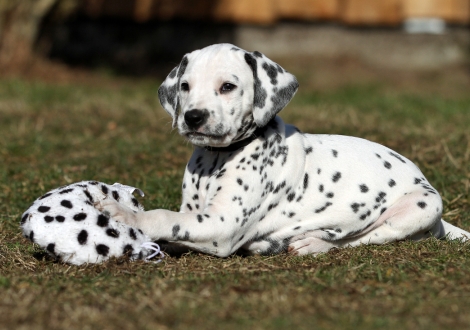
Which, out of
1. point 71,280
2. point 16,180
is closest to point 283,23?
point 16,180

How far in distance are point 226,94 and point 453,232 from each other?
241 cm

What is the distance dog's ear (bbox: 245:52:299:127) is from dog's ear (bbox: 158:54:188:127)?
546 mm

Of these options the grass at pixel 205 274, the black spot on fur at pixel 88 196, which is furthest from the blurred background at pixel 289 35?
the black spot on fur at pixel 88 196

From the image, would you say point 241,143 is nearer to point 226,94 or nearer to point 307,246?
point 226,94

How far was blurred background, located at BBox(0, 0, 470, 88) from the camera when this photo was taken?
682 inches

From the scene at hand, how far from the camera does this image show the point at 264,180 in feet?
19.1

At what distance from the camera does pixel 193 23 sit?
17.6 m

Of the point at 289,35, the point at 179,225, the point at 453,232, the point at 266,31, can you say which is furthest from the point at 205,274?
the point at 289,35

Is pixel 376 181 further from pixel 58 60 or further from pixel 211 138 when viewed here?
pixel 58 60

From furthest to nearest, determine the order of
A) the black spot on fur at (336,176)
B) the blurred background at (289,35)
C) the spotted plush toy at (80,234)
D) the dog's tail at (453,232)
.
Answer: the blurred background at (289,35) → the dog's tail at (453,232) → the black spot on fur at (336,176) → the spotted plush toy at (80,234)

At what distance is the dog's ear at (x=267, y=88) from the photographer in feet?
18.7

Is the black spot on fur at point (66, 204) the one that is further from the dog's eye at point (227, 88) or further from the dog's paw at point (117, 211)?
the dog's eye at point (227, 88)

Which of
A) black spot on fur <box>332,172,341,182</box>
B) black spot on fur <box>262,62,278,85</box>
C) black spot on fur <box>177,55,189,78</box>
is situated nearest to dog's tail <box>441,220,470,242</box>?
black spot on fur <box>332,172,341,182</box>

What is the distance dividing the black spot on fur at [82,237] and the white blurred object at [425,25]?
13960 millimetres
